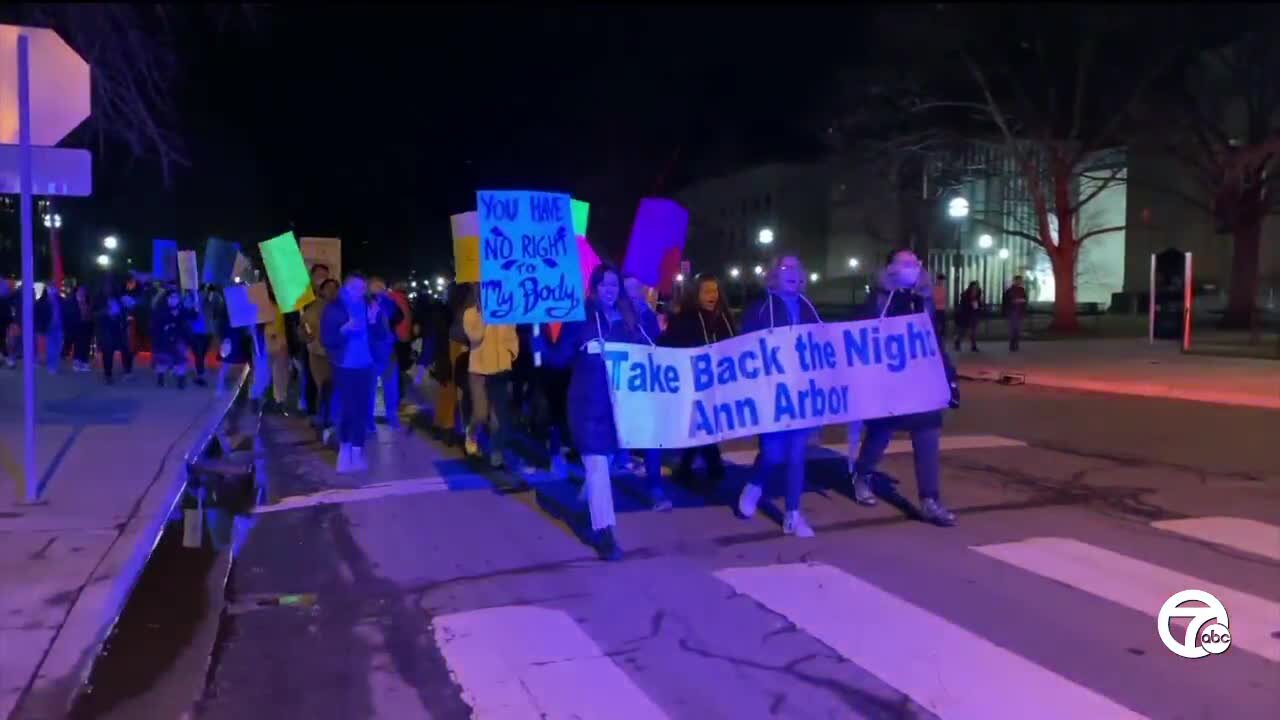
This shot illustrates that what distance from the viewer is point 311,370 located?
1285cm

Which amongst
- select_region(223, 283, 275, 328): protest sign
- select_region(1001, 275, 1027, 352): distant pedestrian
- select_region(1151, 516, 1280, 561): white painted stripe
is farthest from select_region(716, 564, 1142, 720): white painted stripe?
select_region(1001, 275, 1027, 352): distant pedestrian

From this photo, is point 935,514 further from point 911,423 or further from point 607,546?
point 607,546

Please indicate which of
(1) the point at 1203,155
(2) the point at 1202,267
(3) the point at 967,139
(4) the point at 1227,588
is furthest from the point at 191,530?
(2) the point at 1202,267

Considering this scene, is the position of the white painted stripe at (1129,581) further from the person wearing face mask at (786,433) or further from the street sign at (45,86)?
the street sign at (45,86)

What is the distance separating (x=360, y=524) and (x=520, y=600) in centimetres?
240

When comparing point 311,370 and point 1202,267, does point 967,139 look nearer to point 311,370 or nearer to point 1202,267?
point 311,370

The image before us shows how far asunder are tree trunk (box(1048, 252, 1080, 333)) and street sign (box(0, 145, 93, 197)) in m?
30.0

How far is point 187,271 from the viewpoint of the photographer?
700 inches

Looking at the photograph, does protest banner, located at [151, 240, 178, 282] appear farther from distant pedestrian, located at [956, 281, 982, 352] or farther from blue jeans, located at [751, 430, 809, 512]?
distant pedestrian, located at [956, 281, 982, 352]

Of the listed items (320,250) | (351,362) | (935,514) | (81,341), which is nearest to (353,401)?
(351,362)

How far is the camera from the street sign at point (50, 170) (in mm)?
8234

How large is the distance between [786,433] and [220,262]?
12.4 m

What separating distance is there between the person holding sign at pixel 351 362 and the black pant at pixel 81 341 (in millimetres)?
12230

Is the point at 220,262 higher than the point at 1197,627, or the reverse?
the point at 220,262
